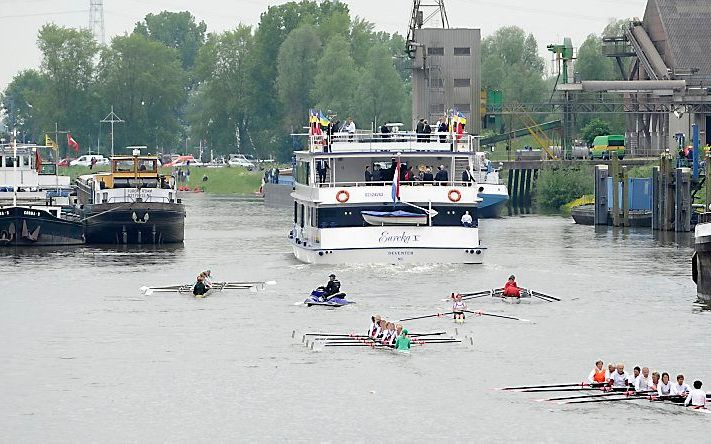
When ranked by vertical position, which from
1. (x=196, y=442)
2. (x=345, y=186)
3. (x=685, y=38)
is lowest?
(x=196, y=442)

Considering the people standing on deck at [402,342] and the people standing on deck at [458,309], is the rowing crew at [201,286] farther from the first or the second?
the people standing on deck at [402,342]

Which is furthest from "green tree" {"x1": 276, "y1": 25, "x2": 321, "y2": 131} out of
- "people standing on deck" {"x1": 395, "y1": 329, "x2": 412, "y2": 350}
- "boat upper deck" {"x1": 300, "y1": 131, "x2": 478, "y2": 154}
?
"people standing on deck" {"x1": 395, "y1": 329, "x2": 412, "y2": 350}

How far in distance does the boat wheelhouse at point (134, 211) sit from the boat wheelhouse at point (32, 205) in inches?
53.2

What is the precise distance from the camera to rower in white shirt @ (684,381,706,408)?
4356 cm

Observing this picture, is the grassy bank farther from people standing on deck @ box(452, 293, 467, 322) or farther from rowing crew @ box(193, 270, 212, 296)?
people standing on deck @ box(452, 293, 467, 322)

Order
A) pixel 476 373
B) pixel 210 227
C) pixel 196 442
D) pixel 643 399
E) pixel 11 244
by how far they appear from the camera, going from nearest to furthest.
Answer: pixel 196 442
pixel 643 399
pixel 476 373
pixel 11 244
pixel 210 227

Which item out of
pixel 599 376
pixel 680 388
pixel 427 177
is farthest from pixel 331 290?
pixel 680 388

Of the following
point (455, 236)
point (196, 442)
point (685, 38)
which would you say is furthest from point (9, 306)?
point (685, 38)

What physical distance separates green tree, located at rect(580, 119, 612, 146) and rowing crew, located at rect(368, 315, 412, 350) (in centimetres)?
11978

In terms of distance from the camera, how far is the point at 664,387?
44438 millimetres

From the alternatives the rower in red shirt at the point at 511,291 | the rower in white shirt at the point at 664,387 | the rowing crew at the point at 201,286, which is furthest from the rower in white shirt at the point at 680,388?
the rowing crew at the point at 201,286

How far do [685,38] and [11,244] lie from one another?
79.1 metres

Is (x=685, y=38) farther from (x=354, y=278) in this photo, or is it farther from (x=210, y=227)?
(x=354, y=278)

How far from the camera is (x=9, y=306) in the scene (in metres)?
65.1
